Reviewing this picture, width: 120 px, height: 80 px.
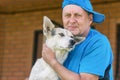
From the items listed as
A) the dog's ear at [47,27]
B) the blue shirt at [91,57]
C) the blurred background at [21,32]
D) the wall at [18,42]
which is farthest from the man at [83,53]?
the wall at [18,42]

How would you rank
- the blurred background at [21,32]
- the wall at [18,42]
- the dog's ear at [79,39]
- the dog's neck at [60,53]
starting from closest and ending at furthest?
the dog's ear at [79,39]
the dog's neck at [60,53]
the blurred background at [21,32]
the wall at [18,42]

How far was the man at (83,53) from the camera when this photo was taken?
145 inches

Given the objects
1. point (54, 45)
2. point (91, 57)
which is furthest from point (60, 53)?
point (91, 57)

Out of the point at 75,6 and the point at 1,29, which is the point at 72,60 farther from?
the point at 1,29

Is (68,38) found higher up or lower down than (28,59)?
higher up

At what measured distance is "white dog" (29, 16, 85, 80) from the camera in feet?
12.9

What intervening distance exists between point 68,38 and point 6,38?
5236mm

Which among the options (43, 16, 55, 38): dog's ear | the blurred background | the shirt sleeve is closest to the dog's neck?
(43, 16, 55, 38): dog's ear

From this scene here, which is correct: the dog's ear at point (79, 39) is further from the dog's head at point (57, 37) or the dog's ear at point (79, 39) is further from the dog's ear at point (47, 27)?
the dog's ear at point (47, 27)

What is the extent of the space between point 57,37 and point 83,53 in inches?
15.6

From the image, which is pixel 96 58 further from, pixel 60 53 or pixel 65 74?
pixel 60 53

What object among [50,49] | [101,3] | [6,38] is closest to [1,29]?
[6,38]

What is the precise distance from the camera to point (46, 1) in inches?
313

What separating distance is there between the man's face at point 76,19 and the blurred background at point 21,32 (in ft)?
12.8
